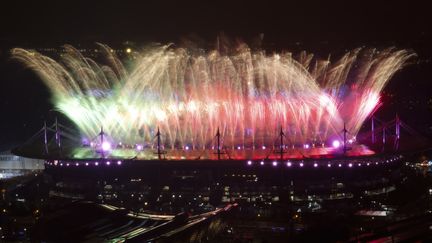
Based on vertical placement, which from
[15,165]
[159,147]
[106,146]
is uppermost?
[106,146]

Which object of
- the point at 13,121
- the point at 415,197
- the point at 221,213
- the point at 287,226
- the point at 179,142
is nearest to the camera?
the point at 221,213

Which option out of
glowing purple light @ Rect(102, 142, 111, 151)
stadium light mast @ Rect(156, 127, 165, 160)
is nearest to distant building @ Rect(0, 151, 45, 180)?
glowing purple light @ Rect(102, 142, 111, 151)

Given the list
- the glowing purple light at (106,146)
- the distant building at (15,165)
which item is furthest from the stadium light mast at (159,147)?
the distant building at (15,165)

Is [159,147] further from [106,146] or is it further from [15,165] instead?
[15,165]

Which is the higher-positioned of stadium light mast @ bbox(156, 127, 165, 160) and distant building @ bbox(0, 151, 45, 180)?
stadium light mast @ bbox(156, 127, 165, 160)

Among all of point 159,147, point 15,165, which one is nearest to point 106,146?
point 159,147

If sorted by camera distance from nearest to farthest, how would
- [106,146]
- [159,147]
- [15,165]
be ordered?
1. [159,147]
2. [106,146]
3. [15,165]

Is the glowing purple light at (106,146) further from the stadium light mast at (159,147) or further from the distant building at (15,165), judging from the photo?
the distant building at (15,165)

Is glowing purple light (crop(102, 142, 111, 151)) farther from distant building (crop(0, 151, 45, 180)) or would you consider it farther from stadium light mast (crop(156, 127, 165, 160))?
distant building (crop(0, 151, 45, 180))

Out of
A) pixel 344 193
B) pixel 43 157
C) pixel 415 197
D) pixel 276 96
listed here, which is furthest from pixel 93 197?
pixel 415 197

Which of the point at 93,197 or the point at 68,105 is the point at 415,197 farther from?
the point at 68,105

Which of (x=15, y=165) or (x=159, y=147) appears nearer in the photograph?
(x=159, y=147)
